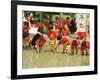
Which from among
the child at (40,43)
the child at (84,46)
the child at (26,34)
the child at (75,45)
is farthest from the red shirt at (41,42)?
the child at (84,46)

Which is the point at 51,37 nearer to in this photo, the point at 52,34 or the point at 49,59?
the point at 52,34

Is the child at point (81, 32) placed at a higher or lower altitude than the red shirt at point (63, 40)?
higher

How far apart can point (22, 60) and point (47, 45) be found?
279 mm

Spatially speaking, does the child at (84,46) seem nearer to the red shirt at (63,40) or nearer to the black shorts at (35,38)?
the red shirt at (63,40)

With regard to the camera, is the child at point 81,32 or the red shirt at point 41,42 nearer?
the red shirt at point 41,42

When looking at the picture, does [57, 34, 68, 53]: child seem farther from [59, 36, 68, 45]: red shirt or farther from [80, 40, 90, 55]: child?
[80, 40, 90, 55]: child

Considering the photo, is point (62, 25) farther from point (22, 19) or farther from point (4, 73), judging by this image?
point (4, 73)

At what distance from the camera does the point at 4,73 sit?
1967 mm

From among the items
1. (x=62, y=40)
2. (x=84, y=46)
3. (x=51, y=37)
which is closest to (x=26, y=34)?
(x=51, y=37)

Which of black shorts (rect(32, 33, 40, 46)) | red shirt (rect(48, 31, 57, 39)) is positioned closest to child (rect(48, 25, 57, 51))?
red shirt (rect(48, 31, 57, 39))

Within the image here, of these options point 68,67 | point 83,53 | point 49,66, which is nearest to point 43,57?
point 49,66

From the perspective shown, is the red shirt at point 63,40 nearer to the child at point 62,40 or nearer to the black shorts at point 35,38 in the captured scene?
the child at point 62,40

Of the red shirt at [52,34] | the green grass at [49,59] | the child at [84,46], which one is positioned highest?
the red shirt at [52,34]

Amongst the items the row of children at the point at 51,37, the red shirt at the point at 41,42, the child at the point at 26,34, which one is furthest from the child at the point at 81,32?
the child at the point at 26,34
